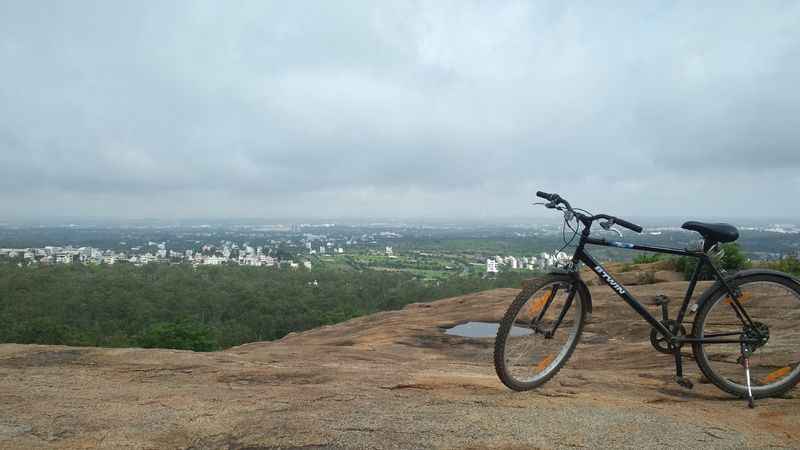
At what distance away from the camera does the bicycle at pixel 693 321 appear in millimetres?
4238

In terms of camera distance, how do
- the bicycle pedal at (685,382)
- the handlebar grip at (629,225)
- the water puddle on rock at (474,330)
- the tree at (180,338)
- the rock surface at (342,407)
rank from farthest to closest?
the tree at (180,338) < the water puddle on rock at (474,330) < the bicycle pedal at (685,382) < the handlebar grip at (629,225) < the rock surface at (342,407)

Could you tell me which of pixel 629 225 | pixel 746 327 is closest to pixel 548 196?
pixel 629 225

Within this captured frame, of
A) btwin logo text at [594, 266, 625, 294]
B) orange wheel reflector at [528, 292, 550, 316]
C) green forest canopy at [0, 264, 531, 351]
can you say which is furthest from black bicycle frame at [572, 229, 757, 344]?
green forest canopy at [0, 264, 531, 351]

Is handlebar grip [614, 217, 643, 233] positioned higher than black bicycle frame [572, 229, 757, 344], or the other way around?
handlebar grip [614, 217, 643, 233]

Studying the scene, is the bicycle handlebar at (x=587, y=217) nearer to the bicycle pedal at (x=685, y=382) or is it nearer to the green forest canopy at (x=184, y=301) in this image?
the bicycle pedal at (x=685, y=382)

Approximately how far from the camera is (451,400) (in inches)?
155

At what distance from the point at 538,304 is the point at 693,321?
4.66 ft

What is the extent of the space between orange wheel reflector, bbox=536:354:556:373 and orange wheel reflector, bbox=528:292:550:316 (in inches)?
19.8

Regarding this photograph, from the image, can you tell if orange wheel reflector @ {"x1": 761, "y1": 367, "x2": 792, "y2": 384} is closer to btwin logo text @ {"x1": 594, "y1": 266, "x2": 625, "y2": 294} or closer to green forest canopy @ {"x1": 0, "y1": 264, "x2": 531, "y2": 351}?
btwin logo text @ {"x1": 594, "y1": 266, "x2": 625, "y2": 294}

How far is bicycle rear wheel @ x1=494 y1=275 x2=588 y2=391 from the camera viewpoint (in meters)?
4.22

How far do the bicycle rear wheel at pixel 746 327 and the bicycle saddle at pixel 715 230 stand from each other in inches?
15.2

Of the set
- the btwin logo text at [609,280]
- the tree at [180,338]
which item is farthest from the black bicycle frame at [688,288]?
the tree at [180,338]

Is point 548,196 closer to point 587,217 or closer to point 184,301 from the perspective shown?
point 587,217

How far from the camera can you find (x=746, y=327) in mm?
4312
